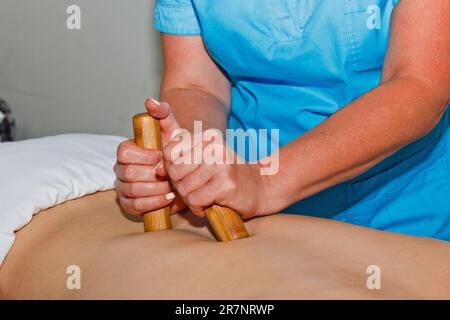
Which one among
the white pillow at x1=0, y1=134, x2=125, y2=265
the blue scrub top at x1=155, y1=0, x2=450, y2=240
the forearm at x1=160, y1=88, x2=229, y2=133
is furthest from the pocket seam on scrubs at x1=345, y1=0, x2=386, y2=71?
the white pillow at x1=0, y1=134, x2=125, y2=265

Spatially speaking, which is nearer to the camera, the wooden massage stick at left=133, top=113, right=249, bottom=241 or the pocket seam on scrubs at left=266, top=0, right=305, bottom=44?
the wooden massage stick at left=133, top=113, right=249, bottom=241

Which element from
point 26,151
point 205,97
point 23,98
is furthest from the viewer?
point 23,98

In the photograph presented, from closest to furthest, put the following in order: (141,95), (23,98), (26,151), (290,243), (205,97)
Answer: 1. (290,243)
2. (26,151)
3. (205,97)
4. (141,95)
5. (23,98)

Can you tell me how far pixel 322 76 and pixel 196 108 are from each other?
8.9 inches

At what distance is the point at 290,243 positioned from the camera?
0.98m

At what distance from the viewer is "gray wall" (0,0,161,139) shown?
6.02 feet

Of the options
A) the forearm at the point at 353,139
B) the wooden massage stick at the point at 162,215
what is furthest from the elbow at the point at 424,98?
A: the wooden massage stick at the point at 162,215

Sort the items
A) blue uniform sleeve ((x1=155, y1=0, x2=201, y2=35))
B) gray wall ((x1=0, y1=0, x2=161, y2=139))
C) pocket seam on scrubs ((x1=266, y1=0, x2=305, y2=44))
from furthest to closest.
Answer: gray wall ((x1=0, y1=0, x2=161, y2=139)) → blue uniform sleeve ((x1=155, y1=0, x2=201, y2=35)) → pocket seam on scrubs ((x1=266, y1=0, x2=305, y2=44))

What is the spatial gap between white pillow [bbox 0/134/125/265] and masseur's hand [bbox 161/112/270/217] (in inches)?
9.1

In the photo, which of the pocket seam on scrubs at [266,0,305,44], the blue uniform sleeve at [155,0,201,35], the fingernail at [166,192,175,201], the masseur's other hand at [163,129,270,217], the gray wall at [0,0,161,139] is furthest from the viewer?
the gray wall at [0,0,161,139]

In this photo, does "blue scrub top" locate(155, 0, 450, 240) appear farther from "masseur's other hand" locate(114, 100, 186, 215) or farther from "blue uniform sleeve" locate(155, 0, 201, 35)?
"masseur's other hand" locate(114, 100, 186, 215)

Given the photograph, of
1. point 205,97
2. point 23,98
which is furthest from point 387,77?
point 23,98
